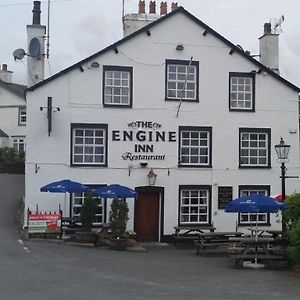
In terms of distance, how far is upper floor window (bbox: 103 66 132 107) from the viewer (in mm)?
25844

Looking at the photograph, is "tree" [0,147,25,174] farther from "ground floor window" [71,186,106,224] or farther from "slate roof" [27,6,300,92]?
"slate roof" [27,6,300,92]

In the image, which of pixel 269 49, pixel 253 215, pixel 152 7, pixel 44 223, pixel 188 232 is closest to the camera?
pixel 44 223

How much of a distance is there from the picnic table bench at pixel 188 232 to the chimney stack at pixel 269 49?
845 centimetres

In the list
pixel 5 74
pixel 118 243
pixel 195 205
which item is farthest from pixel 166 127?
pixel 5 74

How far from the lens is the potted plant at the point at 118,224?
22.6 metres

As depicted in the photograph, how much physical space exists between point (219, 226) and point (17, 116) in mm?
31370

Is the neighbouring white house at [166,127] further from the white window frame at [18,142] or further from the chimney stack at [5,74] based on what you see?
the chimney stack at [5,74]

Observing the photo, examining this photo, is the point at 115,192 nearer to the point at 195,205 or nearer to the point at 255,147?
the point at 195,205

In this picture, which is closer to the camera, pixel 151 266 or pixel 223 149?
pixel 151 266

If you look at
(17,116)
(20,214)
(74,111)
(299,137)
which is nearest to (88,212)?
(74,111)

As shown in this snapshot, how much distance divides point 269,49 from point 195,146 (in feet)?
20.8

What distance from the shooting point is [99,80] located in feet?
84.5

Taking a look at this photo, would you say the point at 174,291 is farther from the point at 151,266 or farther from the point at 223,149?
the point at 223,149

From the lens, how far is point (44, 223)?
77.4 ft
